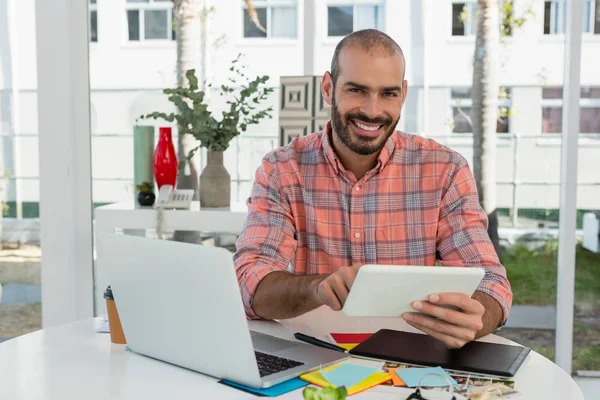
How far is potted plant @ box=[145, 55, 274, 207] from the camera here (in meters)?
3.15

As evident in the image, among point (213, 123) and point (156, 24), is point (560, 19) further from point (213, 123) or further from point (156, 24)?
point (156, 24)

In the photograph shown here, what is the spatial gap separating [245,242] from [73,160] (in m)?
1.77

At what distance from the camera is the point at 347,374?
1.31m

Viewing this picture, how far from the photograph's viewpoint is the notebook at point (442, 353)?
1.34 meters

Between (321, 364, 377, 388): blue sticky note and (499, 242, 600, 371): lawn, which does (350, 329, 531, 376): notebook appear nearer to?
(321, 364, 377, 388): blue sticky note

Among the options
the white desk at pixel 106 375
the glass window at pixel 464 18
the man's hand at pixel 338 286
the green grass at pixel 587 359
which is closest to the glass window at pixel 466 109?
the glass window at pixel 464 18

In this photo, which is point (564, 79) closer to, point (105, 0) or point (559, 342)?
point (559, 342)

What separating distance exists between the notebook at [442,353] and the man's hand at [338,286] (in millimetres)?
100

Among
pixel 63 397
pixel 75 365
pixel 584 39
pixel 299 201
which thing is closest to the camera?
pixel 63 397

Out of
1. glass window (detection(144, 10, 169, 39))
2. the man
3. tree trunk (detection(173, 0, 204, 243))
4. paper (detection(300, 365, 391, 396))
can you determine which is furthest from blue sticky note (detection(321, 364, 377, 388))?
glass window (detection(144, 10, 169, 39))

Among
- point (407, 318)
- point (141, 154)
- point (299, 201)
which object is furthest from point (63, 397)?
point (141, 154)

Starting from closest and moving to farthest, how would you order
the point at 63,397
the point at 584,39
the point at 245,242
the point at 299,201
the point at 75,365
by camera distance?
the point at 63,397 → the point at 75,365 → the point at 245,242 → the point at 299,201 → the point at 584,39

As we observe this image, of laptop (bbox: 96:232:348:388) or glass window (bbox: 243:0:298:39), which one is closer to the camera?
laptop (bbox: 96:232:348:388)

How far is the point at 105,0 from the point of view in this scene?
3.44 meters
